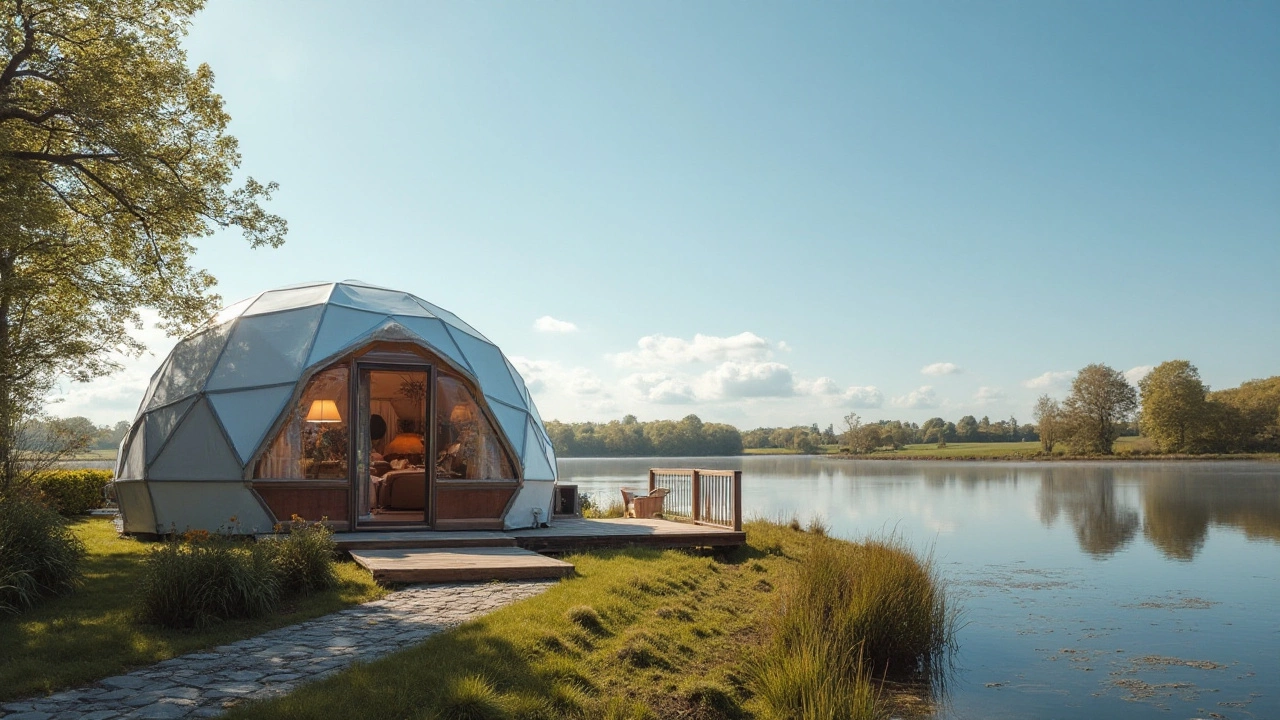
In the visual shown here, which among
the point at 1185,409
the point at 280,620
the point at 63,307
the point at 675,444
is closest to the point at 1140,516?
the point at 280,620

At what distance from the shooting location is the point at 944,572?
583 inches

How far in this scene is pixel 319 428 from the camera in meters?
11.7

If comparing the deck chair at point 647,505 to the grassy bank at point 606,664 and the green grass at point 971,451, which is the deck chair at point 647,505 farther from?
the green grass at point 971,451

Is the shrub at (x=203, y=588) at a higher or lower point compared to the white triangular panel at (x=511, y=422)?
lower

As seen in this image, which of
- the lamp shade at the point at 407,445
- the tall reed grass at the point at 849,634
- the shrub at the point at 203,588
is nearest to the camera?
the tall reed grass at the point at 849,634

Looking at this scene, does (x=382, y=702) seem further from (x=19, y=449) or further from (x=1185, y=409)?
(x=1185, y=409)

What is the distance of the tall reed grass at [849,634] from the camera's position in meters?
6.12

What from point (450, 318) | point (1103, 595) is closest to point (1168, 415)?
point (1103, 595)

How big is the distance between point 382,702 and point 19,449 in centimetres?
1130

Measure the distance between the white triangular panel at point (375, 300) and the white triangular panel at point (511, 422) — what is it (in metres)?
2.04

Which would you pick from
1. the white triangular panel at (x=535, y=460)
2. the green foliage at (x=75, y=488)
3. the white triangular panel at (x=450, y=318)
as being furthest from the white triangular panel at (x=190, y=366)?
the white triangular panel at (x=535, y=460)

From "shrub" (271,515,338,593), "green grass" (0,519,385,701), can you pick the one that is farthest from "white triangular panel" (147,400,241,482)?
"shrub" (271,515,338,593)

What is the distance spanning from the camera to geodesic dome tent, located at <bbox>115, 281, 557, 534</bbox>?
36.8ft

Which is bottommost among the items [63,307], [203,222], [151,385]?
[151,385]
